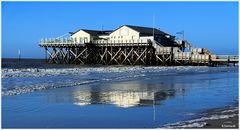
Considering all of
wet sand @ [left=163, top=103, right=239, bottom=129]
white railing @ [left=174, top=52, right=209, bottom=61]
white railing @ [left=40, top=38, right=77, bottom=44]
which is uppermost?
white railing @ [left=40, top=38, right=77, bottom=44]

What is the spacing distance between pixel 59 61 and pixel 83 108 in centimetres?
5231

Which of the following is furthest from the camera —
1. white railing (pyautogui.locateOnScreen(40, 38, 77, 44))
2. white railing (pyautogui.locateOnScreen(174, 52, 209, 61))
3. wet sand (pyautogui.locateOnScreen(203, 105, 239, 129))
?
white railing (pyautogui.locateOnScreen(40, 38, 77, 44))

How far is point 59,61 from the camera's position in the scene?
63156mm

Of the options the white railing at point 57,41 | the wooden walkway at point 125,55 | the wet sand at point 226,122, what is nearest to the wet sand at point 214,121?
the wet sand at point 226,122

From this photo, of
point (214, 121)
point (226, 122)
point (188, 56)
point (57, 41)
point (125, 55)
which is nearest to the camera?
point (226, 122)

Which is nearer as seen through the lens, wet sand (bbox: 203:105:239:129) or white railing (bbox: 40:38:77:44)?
wet sand (bbox: 203:105:239:129)

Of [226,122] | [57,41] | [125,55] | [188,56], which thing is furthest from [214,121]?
[57,41]

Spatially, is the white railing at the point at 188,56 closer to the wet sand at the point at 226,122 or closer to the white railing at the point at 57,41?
the white railing at the point at 57,41

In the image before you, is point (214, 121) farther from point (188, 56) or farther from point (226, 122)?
point (188, 56)

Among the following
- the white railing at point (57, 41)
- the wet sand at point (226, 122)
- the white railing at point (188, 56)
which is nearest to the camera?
the wet sand at point (226, 122)

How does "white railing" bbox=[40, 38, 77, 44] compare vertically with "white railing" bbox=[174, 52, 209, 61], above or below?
above

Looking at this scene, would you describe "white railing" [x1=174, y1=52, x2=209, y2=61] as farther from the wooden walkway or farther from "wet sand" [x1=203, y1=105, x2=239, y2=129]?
"wet sand" [x1=203, y1=105, x2=239, y2=129]

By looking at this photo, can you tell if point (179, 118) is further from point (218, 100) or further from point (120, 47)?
point (120, 47)

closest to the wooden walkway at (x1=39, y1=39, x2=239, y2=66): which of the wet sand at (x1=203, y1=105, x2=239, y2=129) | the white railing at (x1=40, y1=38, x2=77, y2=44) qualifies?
the white railing at (x1=40, y1=38, x2=77, y2=44)
